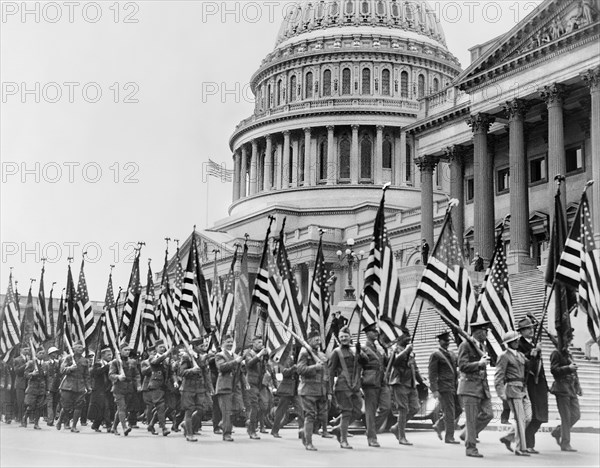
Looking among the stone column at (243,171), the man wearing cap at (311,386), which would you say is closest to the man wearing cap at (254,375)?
the man wearing cap at (311,386)

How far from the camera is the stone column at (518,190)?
43.0 meters

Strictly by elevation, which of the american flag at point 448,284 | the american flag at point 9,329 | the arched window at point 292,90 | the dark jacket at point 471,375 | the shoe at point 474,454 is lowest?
the shoe at point 474,454

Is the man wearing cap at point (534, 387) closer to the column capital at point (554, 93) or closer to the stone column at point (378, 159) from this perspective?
the column capital at point (554, 93)

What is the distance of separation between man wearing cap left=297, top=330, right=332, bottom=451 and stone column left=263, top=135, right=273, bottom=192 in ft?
253

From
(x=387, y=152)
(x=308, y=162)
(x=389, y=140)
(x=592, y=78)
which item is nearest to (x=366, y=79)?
(x=389, y=140)

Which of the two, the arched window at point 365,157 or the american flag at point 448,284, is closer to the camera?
the american flag at point 448,284

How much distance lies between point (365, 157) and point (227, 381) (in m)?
74.6

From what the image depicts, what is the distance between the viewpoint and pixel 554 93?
42.3 metres

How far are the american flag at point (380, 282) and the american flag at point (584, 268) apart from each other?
2743 mm

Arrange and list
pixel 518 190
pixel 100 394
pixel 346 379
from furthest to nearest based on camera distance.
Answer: pixel 518 190 < pixel 100 394 < pixel 346 379

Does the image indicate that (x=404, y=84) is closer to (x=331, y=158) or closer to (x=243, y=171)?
(x=331, y=158)

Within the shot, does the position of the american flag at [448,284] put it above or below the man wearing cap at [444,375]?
above

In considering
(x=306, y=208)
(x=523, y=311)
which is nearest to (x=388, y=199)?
(x=306, y=208)

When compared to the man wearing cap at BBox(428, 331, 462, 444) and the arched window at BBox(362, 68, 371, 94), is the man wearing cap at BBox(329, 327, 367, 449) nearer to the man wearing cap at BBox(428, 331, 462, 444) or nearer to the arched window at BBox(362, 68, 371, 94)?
the man wearing cap at BBox(428, 331, 462, 444)
